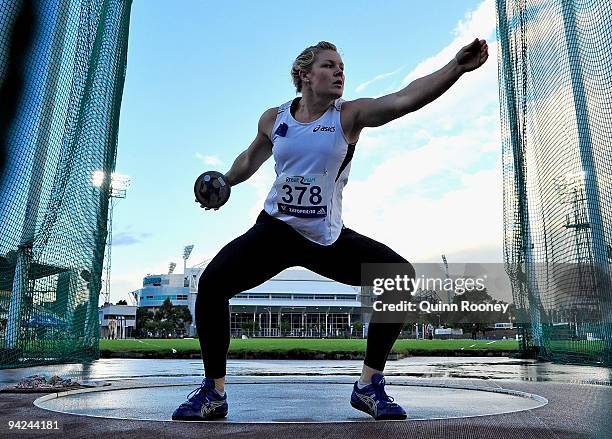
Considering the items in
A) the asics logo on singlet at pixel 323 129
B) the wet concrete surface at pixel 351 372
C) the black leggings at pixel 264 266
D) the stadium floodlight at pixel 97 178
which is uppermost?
the stadium floodlight at pixel 97 178

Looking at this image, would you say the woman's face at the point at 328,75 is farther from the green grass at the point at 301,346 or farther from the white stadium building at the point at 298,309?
the white stadium building at the point at 298,309

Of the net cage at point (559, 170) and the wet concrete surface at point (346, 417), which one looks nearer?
the wet concrete surface at point (346, 417)

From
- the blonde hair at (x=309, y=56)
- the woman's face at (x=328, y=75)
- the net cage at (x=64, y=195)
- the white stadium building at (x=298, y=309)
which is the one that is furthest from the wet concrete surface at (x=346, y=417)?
the white stadium building at (x=298, y=309)

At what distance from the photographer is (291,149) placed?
3227 millimetres

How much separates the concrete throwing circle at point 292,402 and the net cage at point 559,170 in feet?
14.1

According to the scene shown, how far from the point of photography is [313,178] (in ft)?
10.4

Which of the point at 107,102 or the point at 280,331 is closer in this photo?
the point at 107,102

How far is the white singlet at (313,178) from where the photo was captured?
317 cm

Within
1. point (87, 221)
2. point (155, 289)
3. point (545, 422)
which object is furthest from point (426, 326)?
point (545, 422)

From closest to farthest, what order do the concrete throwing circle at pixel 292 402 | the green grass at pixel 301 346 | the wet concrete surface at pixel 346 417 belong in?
the wet concrete surface at pixel 346 417, the concrete throwing circle at pixel 292 402, the green grass at pixel 301 346

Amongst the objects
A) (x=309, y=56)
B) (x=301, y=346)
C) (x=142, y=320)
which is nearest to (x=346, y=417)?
(x=309, y=56)

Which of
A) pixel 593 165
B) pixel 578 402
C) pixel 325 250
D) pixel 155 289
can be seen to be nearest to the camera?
pixel 325 250

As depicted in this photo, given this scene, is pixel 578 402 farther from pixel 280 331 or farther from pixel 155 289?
pixel 155 289

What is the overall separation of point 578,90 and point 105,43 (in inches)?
278
